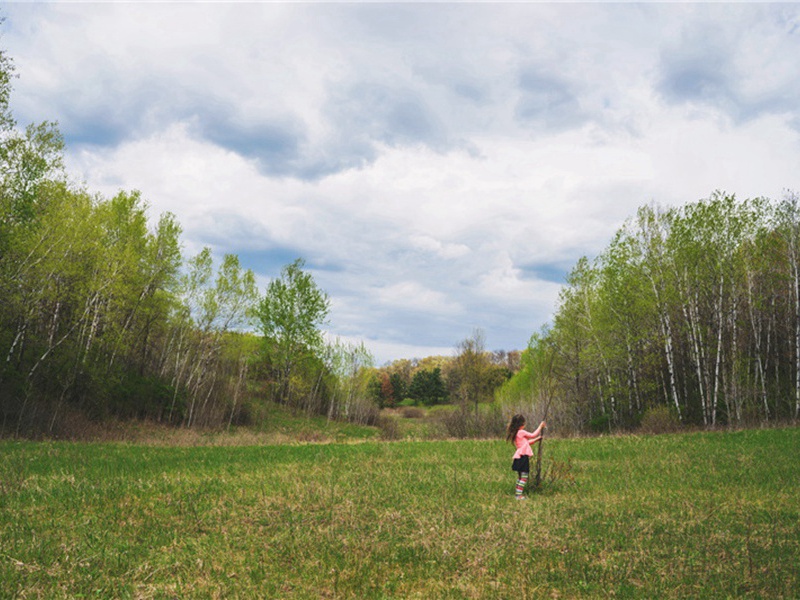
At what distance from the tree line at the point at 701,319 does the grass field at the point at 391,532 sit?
15.1m

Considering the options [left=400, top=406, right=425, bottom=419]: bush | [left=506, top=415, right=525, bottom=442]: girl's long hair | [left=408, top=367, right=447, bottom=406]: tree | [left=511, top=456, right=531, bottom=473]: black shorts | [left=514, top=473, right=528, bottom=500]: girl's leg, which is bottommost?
[left=400, top=406, right=425, bottom=419]: bush

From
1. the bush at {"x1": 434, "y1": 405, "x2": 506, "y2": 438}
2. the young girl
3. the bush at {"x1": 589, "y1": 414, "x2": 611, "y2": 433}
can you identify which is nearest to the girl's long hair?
the young girl

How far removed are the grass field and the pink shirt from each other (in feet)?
3.45

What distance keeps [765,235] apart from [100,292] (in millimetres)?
39763

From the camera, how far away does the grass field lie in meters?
6.37

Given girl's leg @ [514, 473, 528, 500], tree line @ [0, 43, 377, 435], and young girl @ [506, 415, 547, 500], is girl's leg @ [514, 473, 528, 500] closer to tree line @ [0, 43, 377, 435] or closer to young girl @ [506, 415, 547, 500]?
young girl @ [506, 415, 547, 500]

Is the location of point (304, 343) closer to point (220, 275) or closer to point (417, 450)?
point (220, 275)

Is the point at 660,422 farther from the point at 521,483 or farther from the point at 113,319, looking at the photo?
the point at 113,319

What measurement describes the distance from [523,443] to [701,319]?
26198 millimetres

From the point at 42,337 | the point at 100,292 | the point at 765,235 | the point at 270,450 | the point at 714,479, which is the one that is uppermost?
the point at 765,235

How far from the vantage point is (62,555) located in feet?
23.0

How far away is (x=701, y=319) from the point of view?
3181 cm

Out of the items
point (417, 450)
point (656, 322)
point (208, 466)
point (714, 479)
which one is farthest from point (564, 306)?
point (208, 466)

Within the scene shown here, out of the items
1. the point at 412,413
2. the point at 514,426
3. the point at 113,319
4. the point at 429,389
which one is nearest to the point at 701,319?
the point at 514,426
